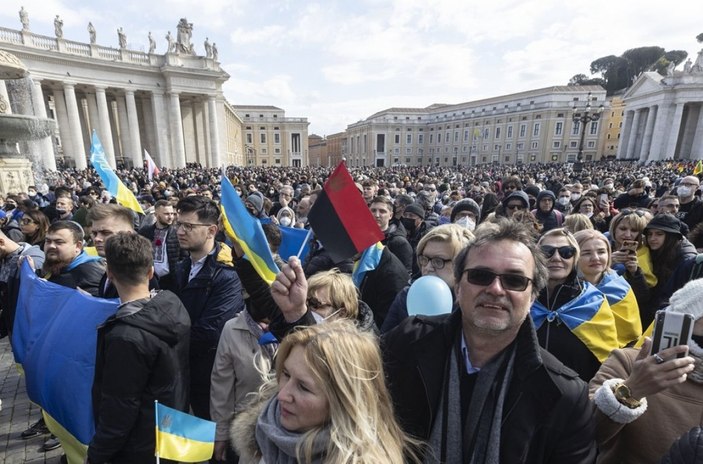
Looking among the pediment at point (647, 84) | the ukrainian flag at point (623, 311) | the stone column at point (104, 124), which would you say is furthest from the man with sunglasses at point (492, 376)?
the pediment at point (647, 84)

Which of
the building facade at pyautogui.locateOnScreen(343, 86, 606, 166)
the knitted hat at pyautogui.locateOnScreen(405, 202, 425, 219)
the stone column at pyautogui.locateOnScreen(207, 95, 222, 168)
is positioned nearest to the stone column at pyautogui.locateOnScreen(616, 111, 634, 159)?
the building facade at pyautogui.locateOnScreen(343, 86, 606, 166)

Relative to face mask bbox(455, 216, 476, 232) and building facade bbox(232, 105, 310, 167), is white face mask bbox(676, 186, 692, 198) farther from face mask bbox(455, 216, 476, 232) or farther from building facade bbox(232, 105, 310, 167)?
building facade bbox(232, 105, 310, 167)

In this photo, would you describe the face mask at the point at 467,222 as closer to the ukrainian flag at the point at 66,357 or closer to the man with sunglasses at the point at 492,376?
the man with sunglasses at the point at 492,376

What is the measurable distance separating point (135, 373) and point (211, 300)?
90 cm

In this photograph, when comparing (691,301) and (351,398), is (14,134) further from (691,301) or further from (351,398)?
(691,301)

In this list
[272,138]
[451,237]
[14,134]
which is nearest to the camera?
[451,237]

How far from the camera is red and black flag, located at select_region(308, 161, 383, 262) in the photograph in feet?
7.27

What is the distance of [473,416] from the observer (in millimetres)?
1517

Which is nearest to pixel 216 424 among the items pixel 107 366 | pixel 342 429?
pixel 107 366

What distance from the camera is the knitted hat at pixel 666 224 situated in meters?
3.43

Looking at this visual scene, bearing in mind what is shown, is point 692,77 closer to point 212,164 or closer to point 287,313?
point 212,164

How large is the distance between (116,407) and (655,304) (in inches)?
167

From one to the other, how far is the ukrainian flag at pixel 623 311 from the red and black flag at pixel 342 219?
1.79 metres

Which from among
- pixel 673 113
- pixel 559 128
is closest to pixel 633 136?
pixel 673 113
